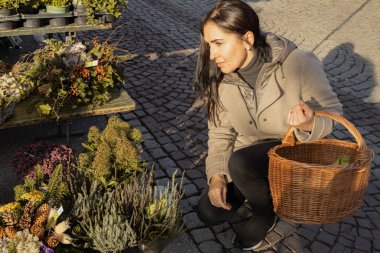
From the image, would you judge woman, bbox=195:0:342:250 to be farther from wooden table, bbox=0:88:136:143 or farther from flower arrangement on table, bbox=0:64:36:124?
flower arrangement on table, bbox=0:64:36:124

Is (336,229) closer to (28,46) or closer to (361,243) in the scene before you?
(361,243)

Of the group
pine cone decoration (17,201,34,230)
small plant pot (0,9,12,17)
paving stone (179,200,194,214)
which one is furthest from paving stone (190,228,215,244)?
small plant pot (0,9,12,17)

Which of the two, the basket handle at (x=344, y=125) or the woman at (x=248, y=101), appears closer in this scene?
the basket handle at (x=344, y=125)

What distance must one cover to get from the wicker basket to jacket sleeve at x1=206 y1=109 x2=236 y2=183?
→ 0.53 m

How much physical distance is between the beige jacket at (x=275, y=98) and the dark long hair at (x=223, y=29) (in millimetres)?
70

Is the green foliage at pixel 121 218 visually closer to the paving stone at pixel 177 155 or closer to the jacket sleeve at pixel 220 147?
the jacket sleeve at pixel 220 147

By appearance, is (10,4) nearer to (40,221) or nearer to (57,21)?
(57,21)

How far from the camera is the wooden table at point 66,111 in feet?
13.6

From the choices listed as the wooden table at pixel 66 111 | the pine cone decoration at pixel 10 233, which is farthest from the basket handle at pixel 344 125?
the wooden table at pixel 66 111

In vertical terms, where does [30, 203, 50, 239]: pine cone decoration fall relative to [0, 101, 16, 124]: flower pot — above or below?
above

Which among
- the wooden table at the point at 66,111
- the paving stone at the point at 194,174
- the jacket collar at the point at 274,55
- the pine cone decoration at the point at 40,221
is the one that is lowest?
the paving stone at the point at 194,174

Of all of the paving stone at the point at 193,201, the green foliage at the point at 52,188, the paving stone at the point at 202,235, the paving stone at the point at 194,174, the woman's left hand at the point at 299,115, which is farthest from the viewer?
the paving stone at the point at 194,174

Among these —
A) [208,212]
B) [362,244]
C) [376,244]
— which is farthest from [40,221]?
[376,244]

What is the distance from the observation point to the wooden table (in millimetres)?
4141
